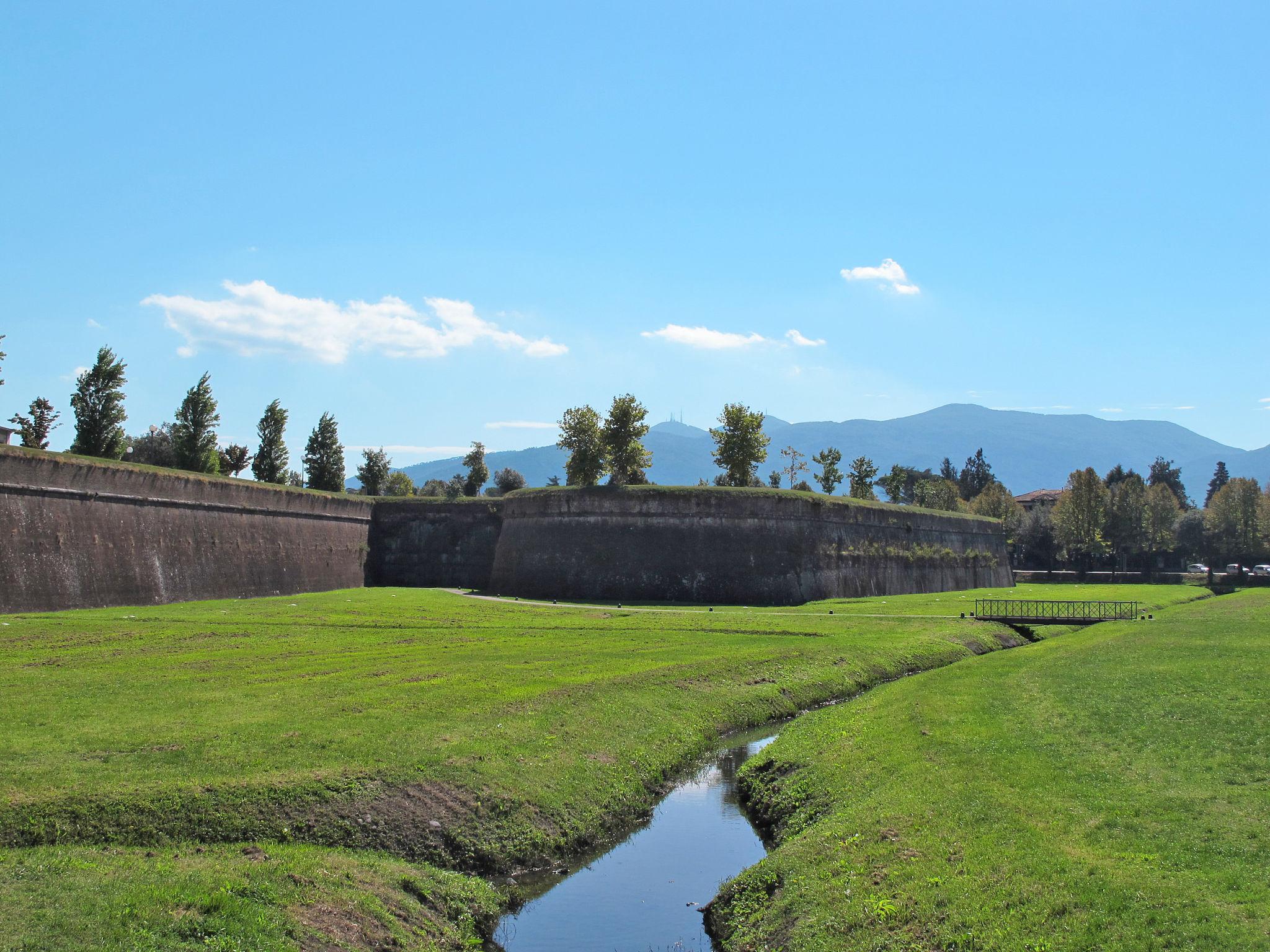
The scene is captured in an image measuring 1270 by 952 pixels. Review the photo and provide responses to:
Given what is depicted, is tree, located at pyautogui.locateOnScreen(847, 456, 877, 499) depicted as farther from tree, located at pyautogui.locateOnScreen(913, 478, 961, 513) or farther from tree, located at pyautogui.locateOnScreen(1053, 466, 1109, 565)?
tree, located at pyautogui.locateOnScreen(1053, 466, 1109, 565)

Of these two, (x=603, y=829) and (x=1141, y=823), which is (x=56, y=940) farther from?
(x=1141, y=823)

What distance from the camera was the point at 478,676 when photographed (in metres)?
24.9

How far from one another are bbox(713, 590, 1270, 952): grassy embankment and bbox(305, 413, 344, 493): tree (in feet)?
219

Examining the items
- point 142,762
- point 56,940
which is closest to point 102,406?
point 142,762

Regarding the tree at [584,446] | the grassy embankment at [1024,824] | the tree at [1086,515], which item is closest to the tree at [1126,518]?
the tree at [1086,515]

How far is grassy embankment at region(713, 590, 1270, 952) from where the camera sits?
1001 cm

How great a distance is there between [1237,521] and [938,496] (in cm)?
3447

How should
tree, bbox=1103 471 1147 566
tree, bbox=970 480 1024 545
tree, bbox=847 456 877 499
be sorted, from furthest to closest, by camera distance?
tree, bbox=970 480 1024 545 < tree, bbox=1103 471 1147 566 < tree, bbox=847 456 877 499

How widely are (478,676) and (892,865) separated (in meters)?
14.6

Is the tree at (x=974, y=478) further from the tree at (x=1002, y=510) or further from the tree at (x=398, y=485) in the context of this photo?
the tree at (x=398, y=485)

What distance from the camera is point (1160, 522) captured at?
114125 millimetres

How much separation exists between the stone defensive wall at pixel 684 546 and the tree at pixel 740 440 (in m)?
14.1

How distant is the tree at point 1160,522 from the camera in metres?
112

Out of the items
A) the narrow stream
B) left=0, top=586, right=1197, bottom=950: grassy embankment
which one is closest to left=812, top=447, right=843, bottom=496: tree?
left=0, top=586, right=1197, bottom=950: grassy embankment
